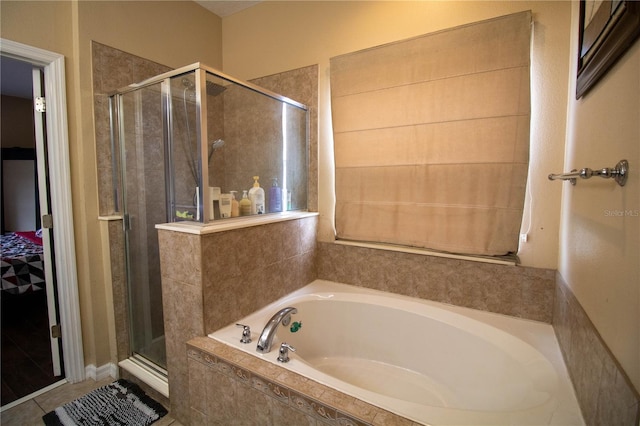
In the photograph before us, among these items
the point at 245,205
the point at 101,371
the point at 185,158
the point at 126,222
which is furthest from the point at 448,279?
the point at 101,371

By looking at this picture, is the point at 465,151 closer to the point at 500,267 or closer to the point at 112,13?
the point at 500,267

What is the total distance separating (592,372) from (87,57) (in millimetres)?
2728

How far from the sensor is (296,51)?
2.18 metres

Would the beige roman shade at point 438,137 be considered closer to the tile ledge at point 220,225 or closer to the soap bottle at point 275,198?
the soap bottle at point 275,198

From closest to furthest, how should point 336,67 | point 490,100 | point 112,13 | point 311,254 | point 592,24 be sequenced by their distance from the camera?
1. point 592,24
2. point 490,100
3. point 112,13
4. point 336,67
5. point 311,254

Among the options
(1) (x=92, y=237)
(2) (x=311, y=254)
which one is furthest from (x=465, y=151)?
(1) (x=92, y=237)

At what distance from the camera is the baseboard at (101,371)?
188 centimetres

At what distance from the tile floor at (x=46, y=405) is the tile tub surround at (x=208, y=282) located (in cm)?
46

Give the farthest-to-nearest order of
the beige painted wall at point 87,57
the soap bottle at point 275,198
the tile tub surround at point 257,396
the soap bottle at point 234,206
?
the soap bottle at point 275,198 < the soap bottle at point 234,206 < the beige painted wall at point 87,57 < the tile tub surround at point 257,396

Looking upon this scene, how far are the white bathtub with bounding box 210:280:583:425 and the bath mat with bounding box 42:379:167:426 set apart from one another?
0.71 meters

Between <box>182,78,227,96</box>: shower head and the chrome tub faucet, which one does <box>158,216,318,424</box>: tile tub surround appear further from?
<box>182,78,227,96</box>: shower head

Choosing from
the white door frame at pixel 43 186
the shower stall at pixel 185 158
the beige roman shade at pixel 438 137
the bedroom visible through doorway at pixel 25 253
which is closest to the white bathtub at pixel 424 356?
the beige roman shade at pixel 438 137

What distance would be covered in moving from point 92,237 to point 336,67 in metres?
1.90

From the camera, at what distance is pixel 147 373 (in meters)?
1.80
